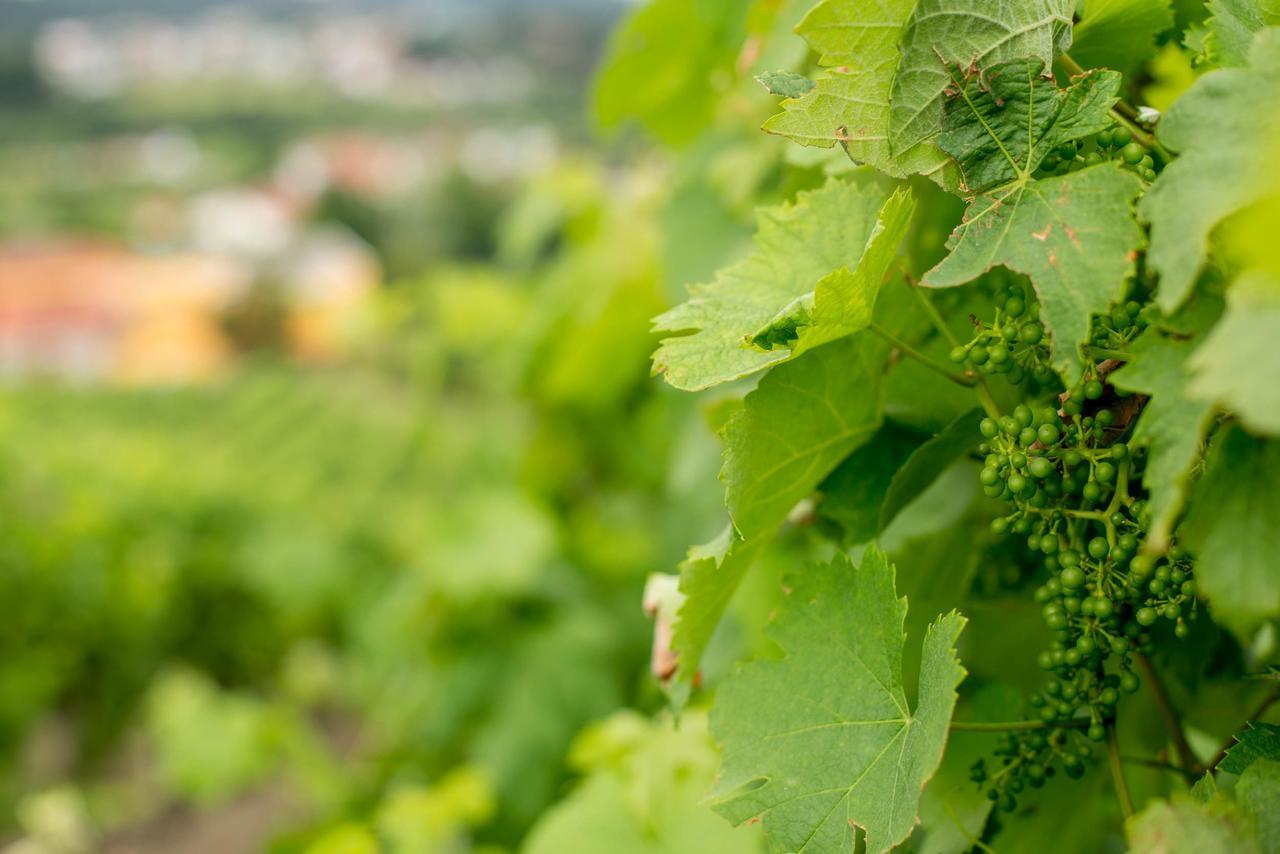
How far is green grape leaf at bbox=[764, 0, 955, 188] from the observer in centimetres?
46

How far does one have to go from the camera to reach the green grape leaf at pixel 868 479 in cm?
59

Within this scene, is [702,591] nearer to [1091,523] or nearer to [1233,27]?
[1091,523]

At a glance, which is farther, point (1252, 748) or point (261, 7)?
point (261, 7)

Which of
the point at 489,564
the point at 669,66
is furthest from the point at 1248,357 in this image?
the point at 489,564

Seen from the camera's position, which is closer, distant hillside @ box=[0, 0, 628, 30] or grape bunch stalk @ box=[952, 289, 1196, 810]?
grape bunch stalk @ box=[952, 289, 1196, 810]

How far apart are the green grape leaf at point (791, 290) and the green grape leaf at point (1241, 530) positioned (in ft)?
0.52

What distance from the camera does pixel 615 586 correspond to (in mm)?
2455

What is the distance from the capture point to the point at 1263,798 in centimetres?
42

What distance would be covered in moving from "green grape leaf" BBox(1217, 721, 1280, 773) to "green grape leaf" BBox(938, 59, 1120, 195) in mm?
272

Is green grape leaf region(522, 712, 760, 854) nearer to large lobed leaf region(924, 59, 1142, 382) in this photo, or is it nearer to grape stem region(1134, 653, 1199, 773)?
grape stem region(1134, 653, 1199, 773)

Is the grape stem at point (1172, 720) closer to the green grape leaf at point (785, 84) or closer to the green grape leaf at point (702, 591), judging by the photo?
the green grape leaf at point (702, 591)

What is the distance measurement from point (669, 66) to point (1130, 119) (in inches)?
28.0

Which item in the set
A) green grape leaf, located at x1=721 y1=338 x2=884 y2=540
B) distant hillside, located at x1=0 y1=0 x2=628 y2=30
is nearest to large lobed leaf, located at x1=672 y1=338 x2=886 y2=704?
green grape leaf, located at x1=721 y1=338 x2=884 y2=540

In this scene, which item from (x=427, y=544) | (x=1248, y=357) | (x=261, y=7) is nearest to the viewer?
(x=1248, y=357)
